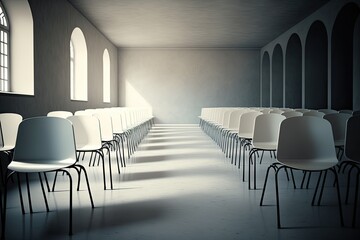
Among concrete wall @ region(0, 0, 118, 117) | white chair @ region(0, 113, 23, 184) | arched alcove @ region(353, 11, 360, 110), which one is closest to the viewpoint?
white chair @ region(0, 113, 23, 184)

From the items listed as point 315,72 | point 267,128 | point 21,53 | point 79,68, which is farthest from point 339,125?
point 79,68

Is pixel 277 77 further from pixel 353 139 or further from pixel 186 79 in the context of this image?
pixel 353 139

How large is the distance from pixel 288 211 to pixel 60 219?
202 centimetres

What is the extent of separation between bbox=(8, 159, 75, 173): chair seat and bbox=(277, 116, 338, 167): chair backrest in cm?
185

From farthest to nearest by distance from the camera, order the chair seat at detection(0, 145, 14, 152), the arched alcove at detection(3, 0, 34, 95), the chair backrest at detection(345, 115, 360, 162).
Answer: the arched alcove at detection(3, 0, 34, 95) < the chair seat at detection(0, 145, 14, 152) < the chair backrest at detection(345, 115, 360, 162)

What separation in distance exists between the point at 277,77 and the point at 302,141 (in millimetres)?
13056

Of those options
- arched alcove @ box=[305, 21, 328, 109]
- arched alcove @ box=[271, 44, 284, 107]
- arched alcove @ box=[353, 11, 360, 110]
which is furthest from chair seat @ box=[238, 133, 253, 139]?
arched alcove @ box=[271, 44, 284, 107]

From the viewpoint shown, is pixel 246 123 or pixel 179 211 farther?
pixel 246 123

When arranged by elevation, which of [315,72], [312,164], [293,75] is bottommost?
[312,164]

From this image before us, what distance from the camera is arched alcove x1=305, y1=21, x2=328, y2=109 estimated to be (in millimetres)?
11984

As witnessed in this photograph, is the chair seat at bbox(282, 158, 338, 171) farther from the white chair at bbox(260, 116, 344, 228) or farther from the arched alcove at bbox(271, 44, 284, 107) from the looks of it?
the arched alcove at bbox(271, 44, 284, 107)

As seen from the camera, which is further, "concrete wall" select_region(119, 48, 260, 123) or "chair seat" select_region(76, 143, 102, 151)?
"concrete wall" select_region(119, 48, 260, 123)

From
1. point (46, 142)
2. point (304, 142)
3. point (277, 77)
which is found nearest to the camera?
point (46, 142)

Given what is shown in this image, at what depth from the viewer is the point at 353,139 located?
3365 mm
